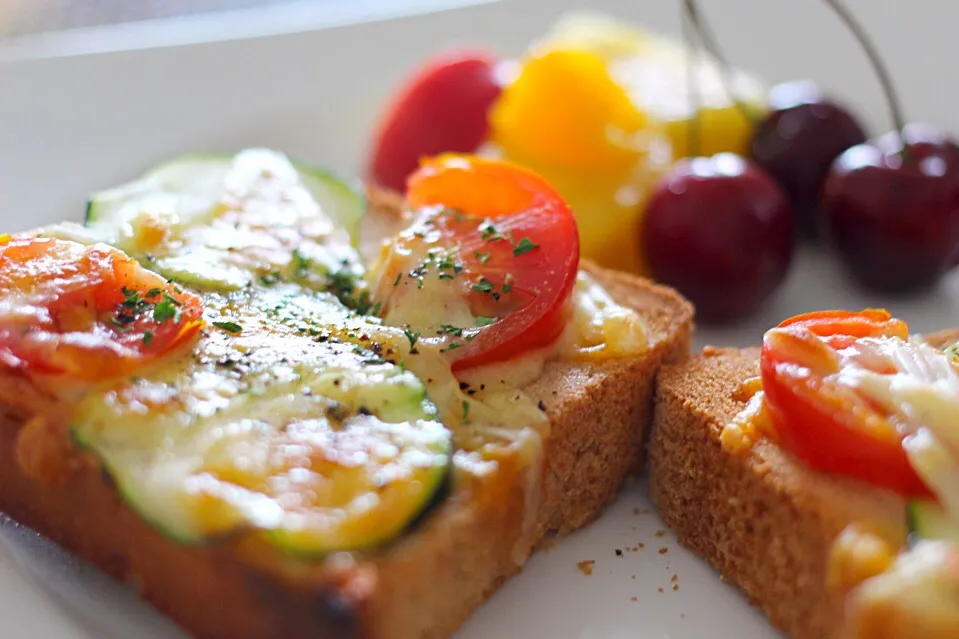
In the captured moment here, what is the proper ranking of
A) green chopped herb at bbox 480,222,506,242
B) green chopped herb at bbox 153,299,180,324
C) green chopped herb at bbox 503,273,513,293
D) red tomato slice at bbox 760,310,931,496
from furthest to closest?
green chopped herb at bbox 480,222,506,242, green chopped herb at bbox 503,273,513,293, green chopped herb at bbox 153,299,180,324, red tomato slice at bbox 760,310,931,496

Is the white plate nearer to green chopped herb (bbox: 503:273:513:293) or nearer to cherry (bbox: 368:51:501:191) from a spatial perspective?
cherry (bbox: 368:51:501:191)

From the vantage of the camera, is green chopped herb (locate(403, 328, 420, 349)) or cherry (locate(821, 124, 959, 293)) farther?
cherry (locate(821, 124, 959, 293))

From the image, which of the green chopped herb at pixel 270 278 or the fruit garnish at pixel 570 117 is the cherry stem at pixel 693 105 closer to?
the fruit garnish at pixel 570 117

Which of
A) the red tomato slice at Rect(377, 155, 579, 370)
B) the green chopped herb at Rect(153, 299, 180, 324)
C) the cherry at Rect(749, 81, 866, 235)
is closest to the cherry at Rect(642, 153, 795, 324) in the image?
the cherry at Rect(749, 81, 866, 235)

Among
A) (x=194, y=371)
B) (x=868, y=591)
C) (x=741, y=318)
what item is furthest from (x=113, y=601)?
(x=741, y=318)

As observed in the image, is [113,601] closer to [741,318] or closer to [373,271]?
[373,271]

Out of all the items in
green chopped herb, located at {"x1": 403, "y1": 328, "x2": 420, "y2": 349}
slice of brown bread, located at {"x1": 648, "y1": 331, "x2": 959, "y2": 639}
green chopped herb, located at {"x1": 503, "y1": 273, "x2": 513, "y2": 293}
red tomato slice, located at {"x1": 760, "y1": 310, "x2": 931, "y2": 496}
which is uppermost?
green chopped herb, located at {"x1": 503, "y1": 273, "x2": 513, "y2": 293}

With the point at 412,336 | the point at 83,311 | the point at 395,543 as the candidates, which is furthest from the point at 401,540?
the point at 83,311
